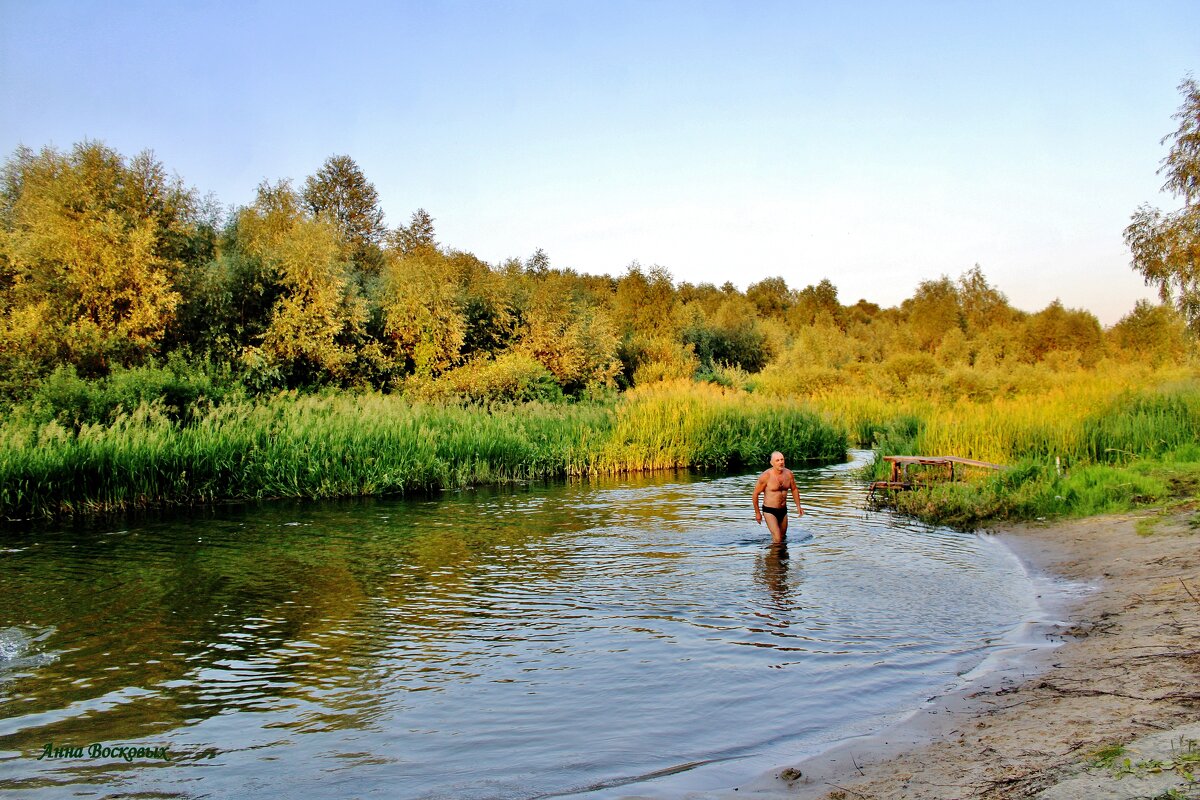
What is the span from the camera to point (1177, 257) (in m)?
25.4

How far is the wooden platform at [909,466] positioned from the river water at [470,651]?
2334mm

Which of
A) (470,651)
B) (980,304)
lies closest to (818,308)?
(980,304)

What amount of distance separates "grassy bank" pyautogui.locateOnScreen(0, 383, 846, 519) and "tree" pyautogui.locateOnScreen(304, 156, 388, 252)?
98.1 feet

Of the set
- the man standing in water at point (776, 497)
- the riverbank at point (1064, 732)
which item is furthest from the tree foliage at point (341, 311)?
the riverbank at point (1064, 732)

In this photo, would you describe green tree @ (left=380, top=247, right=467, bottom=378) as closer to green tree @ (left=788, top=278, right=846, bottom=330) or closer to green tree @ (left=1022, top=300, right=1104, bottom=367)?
green tree @ (left=1022, top=300, right=1104, bottom=367)

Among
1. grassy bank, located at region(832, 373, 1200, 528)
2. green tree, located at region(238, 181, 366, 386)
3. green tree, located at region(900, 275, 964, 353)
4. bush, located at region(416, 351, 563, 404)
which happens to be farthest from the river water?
green tree, located at region(900, 275, 964, 353)

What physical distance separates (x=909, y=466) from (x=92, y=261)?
23644 mm

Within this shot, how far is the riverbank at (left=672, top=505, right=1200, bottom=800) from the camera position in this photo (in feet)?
12.4

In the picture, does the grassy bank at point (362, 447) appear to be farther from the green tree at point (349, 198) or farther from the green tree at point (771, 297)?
the green tree at point (771, 297)

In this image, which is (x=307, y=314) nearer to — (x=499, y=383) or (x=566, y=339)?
(x=499, y=383)

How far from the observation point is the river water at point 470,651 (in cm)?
507

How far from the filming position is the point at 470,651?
24.7 feet

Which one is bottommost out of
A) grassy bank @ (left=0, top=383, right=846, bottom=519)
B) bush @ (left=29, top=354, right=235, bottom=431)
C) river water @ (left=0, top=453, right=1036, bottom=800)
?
river water @ (left=0, top=453, right=1036, bottom=800)

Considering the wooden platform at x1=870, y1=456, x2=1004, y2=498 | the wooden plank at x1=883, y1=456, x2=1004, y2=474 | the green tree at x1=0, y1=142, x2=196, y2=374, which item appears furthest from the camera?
the green tree at x1=0, y1=142, x2=196, y2=374
